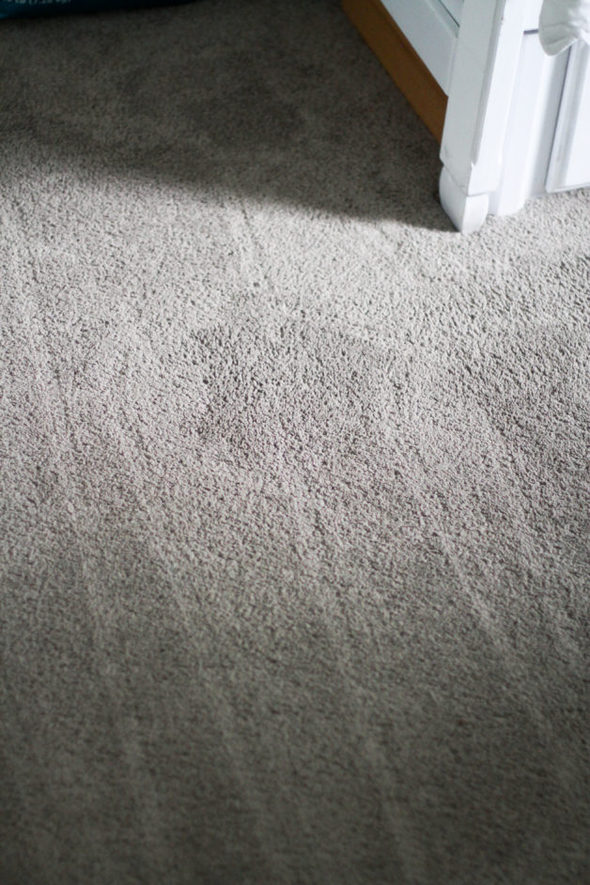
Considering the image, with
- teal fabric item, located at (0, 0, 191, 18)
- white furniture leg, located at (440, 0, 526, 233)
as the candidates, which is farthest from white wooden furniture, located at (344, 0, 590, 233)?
teal fabric item, located at (0, 0, 191, 18)

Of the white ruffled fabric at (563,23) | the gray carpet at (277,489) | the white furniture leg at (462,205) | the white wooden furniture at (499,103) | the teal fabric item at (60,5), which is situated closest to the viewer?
the gray carpet at (277,489)

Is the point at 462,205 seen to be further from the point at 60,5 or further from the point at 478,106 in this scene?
the point at 60,5

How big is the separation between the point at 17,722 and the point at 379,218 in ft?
3.07

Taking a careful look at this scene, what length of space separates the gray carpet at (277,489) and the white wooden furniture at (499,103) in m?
0.05

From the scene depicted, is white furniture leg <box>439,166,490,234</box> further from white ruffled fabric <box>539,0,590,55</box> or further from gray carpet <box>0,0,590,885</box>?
white ruffled fabric <box>539,0,590,55</box>

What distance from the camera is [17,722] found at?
1026 mm

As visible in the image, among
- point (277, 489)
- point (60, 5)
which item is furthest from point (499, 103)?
point (60, 5)

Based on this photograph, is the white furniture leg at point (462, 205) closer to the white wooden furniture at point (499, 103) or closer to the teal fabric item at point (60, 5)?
the white wooden furniture at point (499, 103)

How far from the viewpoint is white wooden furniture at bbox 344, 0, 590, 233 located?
53.6 inches

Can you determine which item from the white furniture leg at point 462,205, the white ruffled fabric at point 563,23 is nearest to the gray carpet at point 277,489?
the white furniture leg at point 462,205

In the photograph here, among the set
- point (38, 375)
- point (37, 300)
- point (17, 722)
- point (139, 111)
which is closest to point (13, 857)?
point (17, 722)

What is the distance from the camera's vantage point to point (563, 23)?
1251 millimetres

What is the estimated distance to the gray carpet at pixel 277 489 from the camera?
0.98 m

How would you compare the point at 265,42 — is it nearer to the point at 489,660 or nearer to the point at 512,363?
the point at 512,363
